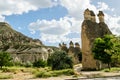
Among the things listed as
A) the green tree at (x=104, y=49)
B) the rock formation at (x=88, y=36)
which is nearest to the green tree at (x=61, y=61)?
the green tree at (x=104, y=49)

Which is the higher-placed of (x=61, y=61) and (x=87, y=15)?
(x=87, y=15)

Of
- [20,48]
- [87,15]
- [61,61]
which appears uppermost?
[87,15]

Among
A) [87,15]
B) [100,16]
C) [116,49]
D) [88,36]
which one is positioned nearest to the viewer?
[116,49]

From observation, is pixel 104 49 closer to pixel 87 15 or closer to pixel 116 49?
pixel 116 49

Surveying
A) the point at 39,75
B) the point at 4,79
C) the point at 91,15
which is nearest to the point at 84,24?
the point at 91,15

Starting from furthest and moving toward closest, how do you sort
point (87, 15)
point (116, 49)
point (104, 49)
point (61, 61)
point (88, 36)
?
1. point (87, 15)
2. point (88, 36)
3. point (104, 49)
4. point (116, 49)
5. point (61, 61)

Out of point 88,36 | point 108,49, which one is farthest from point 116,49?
point 88,36

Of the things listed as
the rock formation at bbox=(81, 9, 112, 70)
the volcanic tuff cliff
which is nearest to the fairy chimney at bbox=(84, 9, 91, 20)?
the rock formation at bbox=(81, 9, 112, 70)

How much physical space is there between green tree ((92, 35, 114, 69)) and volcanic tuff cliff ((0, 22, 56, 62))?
108734 millimetres

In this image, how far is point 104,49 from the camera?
48.3m

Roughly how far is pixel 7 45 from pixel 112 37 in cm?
14557

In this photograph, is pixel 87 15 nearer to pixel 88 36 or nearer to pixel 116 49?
pixel 88 36

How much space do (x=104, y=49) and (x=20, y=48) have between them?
13052 centimetres

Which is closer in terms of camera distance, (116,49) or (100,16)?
(116,49)
